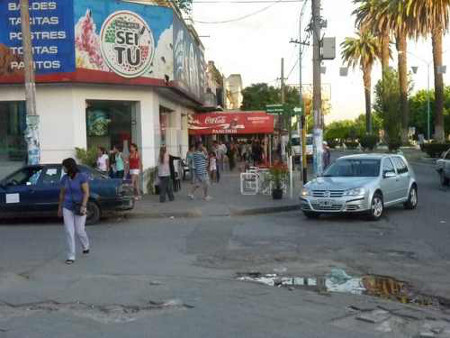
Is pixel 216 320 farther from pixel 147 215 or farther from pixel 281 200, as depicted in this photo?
pixel 281 200

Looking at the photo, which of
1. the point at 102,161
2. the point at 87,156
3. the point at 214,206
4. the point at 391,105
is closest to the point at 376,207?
the point at 214,206

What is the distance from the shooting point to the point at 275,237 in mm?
12883

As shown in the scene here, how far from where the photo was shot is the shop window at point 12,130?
69.9 ft

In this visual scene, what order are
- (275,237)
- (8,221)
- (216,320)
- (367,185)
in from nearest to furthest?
(216,320), (275,237), (367,185), (8,221)

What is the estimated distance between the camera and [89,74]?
2014 centimetres

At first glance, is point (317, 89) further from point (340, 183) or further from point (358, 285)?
point (358, 285)

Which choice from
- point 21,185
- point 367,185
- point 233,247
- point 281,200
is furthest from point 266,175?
point 233,247

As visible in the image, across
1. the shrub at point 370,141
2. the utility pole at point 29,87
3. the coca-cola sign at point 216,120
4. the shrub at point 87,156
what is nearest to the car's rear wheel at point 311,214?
the utility pole at point 29,87

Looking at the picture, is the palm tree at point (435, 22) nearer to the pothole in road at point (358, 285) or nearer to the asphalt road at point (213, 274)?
the asphalt road at point (213, 274)

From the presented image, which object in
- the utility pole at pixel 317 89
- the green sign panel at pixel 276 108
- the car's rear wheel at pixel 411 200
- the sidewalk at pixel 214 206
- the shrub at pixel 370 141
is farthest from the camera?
the shrub at pixel 370 141

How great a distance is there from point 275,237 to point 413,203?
6249 millimetres

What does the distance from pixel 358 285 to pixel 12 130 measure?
1587cm

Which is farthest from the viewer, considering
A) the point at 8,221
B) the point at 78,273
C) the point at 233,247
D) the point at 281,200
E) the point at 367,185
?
the point at 281,200

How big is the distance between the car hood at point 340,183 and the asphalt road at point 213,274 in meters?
0.81
